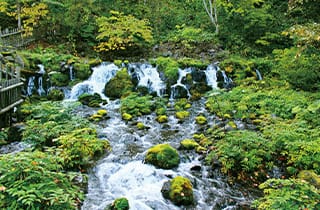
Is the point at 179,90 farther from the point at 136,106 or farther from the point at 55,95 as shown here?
the point at 55,95

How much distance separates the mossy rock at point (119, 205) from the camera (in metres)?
5.37

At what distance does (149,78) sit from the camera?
15.4m

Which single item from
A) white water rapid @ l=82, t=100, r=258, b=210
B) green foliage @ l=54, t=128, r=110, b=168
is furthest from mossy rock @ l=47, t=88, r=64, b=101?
green foliage @ l=54, t=128, r=110, b=168

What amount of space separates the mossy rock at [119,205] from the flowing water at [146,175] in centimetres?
15

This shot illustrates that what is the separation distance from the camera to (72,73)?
1495 centimetres

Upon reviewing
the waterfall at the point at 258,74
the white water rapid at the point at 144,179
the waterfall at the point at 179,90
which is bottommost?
the white water rapid at the point at 144,179

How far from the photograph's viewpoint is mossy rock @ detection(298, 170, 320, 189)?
5814 millimetres

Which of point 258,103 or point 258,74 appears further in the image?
point 258,74

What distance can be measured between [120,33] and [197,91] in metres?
6.59

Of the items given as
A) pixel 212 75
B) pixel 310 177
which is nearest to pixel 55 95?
pixel 212 75

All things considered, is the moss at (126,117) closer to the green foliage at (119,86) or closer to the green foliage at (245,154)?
the green foliage at (119,86)

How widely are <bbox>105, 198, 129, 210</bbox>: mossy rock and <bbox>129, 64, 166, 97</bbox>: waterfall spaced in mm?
9509

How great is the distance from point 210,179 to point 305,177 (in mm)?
2035

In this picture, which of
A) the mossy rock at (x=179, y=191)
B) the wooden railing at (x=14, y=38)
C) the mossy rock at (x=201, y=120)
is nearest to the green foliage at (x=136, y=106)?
the mossy rock at (x=201, y=120)
